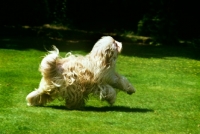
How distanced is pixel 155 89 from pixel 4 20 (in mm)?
13019

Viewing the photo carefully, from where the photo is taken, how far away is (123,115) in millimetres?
10023

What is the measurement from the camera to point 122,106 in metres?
11.3

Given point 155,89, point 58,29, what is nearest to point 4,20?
point 58,29

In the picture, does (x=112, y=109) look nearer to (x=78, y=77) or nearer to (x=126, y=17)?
(x=78, y=77)

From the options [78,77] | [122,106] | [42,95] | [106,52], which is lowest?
[122,106]

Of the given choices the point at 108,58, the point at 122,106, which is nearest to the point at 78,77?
the point at 108,58

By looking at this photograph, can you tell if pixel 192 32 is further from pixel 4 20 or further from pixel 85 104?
pixel 85 104

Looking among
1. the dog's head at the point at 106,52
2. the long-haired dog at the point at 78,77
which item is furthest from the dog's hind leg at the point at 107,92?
the dog's head at the point at 106,52

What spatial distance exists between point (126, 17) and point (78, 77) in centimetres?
1807

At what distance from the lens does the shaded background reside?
26469 millimetres

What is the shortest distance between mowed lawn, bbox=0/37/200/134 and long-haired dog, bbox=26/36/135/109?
0.82 feet

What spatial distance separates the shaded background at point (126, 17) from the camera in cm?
2647

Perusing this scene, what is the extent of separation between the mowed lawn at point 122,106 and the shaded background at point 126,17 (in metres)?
6.81

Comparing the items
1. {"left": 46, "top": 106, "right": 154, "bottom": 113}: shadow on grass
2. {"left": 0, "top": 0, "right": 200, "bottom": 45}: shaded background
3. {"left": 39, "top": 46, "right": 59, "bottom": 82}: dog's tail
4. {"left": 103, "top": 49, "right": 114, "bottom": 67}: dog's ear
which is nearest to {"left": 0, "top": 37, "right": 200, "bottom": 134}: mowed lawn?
{"left": 46, "top": 106, "right": 154, "bottom": 113}: shadow on grass
